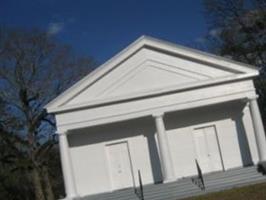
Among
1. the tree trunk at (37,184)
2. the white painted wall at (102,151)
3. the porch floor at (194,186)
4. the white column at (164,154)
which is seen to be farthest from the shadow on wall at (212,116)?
the tree trunk at (37,184)

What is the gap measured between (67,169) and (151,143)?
160 inches

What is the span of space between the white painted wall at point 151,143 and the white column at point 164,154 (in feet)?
5.06

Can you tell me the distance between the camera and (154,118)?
2169cm

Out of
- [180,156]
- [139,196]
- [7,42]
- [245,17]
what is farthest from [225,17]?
[139,196]

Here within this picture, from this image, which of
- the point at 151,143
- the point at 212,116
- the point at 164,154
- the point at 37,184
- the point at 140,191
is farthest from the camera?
the point at 37,184

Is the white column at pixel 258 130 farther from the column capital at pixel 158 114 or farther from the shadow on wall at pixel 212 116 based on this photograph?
the column capital at pixel 158 114

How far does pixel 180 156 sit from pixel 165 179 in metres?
2.20

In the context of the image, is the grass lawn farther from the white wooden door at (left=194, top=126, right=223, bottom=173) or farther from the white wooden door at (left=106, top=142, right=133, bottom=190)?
the white wooden door at (left=106, top=142, right=133, bottom=190)

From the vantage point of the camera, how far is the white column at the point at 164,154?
20984 millimetres

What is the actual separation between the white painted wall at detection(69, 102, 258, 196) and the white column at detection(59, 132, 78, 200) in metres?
1.35

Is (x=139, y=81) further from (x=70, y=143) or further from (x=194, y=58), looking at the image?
(x=70, y=143)

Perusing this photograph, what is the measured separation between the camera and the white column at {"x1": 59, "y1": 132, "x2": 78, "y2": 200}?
21.3 m

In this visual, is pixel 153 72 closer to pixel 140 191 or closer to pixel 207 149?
pixel 207 149

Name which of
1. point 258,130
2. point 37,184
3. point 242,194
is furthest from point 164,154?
point 37,184
